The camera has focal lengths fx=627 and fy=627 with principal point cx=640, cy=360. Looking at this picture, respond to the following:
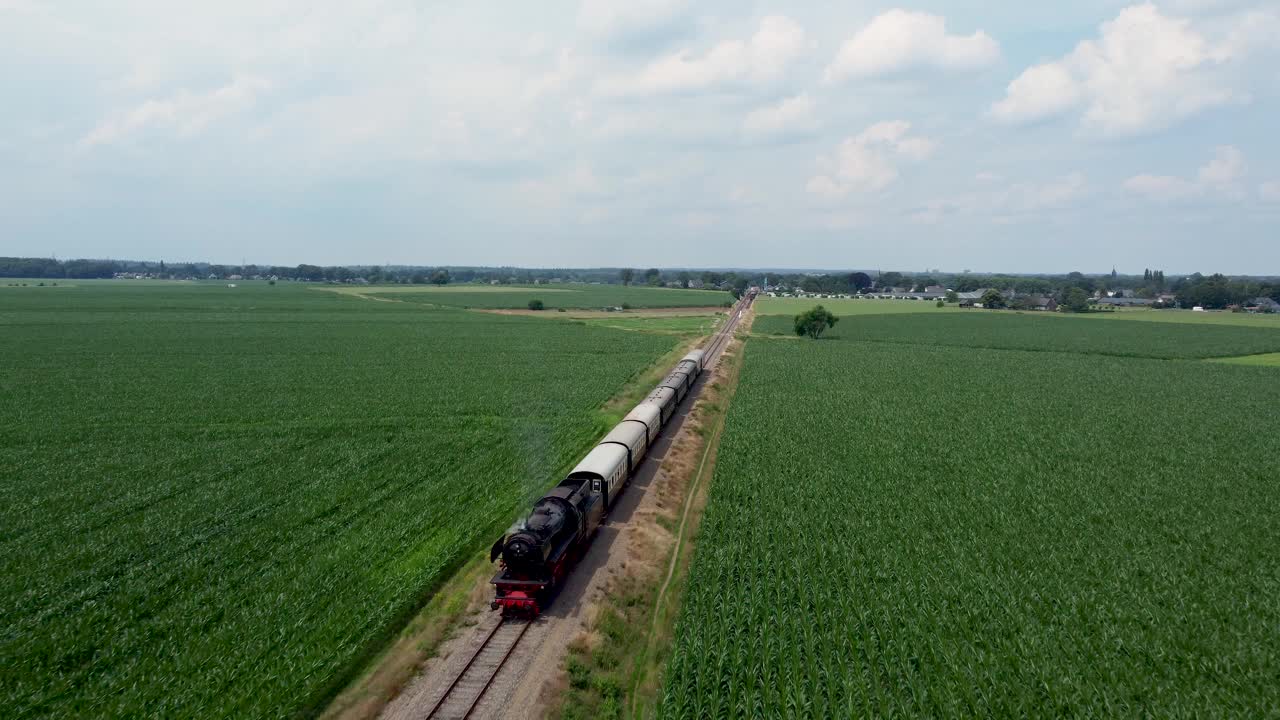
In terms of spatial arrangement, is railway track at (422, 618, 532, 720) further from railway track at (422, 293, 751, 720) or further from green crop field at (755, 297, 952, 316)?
green crop field at (755, 297, 952, 316)

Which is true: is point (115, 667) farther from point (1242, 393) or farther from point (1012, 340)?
point (1012, 340)

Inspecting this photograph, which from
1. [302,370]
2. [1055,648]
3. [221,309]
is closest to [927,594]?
[1055,648]

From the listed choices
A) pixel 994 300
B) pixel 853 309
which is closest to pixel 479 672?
pixel 853 309

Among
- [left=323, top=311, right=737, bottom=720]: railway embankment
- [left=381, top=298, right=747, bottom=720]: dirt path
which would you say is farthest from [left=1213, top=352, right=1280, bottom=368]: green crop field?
[left=323, top=311, right=737, bottom=720]: railway embankment

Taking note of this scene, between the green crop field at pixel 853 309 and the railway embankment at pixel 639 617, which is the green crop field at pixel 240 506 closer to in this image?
the railway embankment at pixel 639 617

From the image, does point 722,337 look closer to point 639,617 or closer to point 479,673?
point 639,617

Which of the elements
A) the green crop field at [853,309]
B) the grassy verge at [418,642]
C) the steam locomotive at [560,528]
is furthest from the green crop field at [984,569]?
the green crop field at [853,309]
